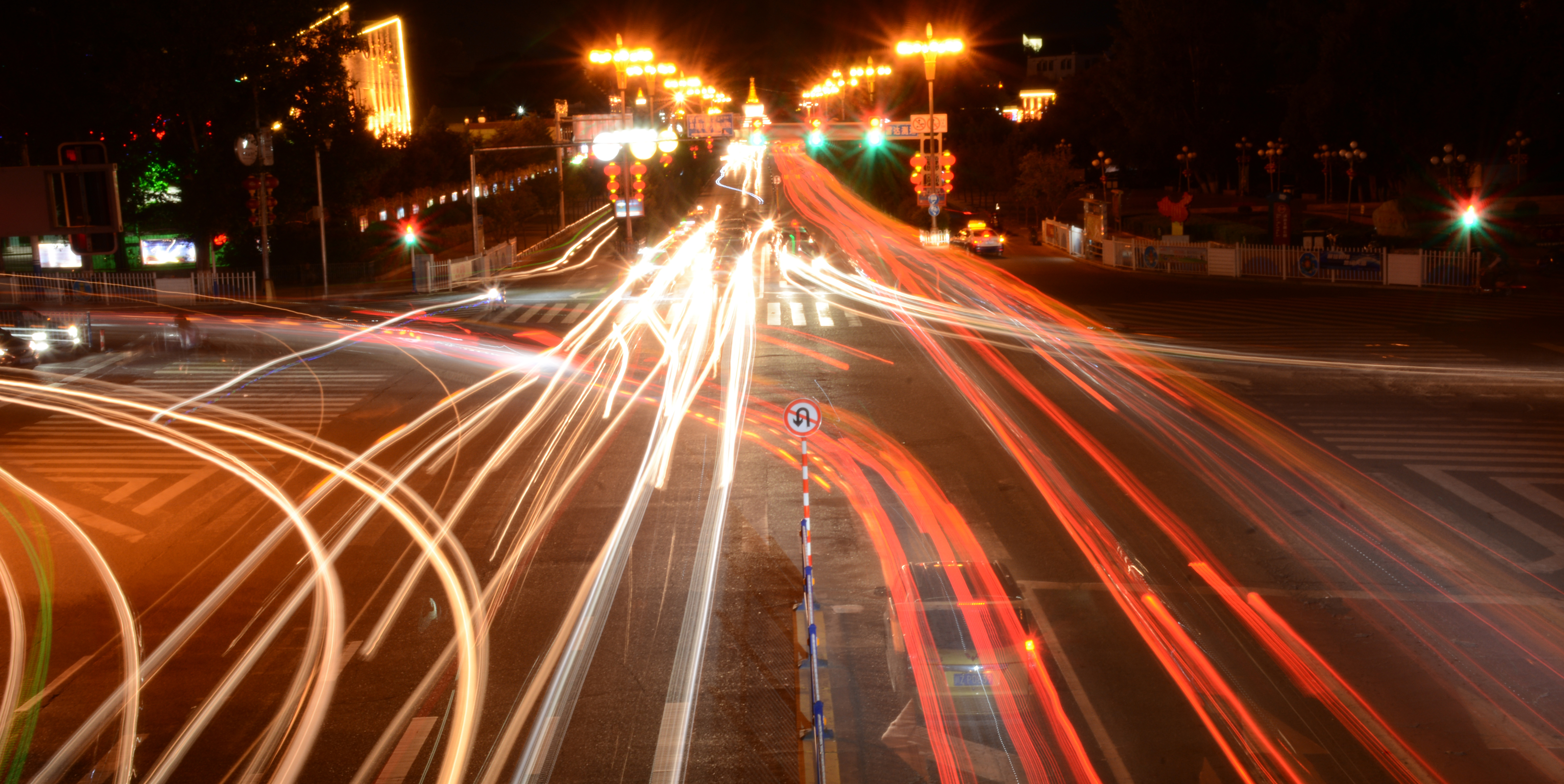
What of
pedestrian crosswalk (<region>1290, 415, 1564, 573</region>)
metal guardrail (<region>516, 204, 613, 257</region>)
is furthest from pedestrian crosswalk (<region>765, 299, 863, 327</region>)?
metal guardrail (<region>516, 204, 613, 257</region>)

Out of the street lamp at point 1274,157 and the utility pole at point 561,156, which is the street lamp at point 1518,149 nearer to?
the street lamp at point 1274,157

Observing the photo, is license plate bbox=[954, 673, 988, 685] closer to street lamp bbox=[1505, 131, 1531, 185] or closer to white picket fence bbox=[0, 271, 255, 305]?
white picket fence bbox=[0, 271, 255, 305]

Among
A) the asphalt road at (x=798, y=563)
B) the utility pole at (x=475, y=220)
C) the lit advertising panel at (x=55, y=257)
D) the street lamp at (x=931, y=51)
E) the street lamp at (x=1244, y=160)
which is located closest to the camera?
the asphalt road at (x=798, y=563)

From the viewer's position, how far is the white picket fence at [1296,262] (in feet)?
112

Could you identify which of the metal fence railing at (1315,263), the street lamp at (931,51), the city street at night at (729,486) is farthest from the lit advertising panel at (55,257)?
the metal fence railing at (1315,263)

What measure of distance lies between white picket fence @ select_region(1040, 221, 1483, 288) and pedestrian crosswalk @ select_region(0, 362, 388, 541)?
1157 inches

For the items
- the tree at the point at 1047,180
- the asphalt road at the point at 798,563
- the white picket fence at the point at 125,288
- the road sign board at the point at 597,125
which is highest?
the road sign board at the point at 597,125

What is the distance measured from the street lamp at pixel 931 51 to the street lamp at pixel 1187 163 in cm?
2979

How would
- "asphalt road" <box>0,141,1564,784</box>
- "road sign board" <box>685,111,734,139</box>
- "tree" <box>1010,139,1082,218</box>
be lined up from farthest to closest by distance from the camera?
1. "tree" <box>1010,139,1082,218</box>
2. "road sign board" <box>685,111,734,139</box>
3. "asphalt road" <box>0,141,1564,784</box>

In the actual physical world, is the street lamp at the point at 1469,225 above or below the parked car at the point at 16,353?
above

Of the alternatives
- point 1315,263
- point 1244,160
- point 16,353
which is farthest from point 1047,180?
point 16,353

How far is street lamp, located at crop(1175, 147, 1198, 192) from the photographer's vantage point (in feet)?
246

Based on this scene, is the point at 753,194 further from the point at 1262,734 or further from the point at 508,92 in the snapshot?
the point at 1262,734

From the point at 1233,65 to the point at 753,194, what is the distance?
3806 centimetres
